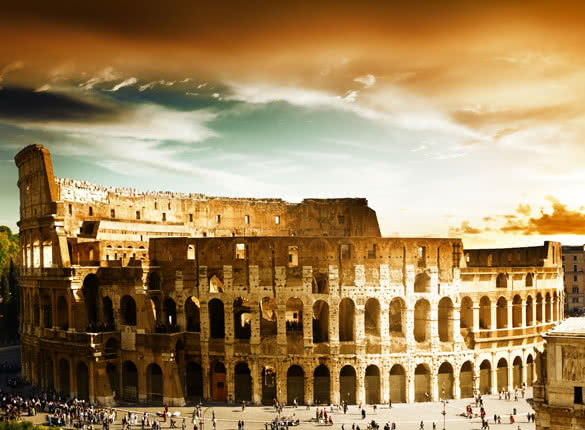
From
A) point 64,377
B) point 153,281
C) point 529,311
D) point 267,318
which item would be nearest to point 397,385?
point 267,318

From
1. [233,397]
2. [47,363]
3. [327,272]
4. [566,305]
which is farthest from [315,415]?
[566,305]

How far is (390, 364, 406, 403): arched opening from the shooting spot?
44.6 meters

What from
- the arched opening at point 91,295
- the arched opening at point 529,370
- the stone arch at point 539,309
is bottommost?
the arched opening at point 529,370

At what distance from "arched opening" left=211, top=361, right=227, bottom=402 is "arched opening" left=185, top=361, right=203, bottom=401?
113 centimetres

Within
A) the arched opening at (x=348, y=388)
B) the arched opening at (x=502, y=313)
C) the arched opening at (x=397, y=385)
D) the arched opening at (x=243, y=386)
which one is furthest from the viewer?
the arched opening at (x=502, y=313)

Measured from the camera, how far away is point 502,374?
48.5m

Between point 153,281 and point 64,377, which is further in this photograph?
point 64,377

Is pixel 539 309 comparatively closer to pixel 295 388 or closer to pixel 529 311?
pixel 529 311

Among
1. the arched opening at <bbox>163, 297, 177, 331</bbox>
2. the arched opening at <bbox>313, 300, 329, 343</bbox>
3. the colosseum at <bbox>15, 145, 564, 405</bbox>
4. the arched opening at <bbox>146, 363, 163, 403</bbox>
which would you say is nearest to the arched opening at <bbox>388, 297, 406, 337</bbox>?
the colosseum at <bbox>15, 145, 564, 405</bbox>

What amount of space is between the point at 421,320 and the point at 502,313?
709 cm

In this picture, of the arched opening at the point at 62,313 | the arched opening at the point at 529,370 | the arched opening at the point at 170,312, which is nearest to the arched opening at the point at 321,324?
the arched opening at the point at 170,312

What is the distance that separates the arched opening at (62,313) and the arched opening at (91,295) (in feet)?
5.26

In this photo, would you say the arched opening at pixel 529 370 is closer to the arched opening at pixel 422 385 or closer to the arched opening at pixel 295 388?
the arched opening at pixel 422 385

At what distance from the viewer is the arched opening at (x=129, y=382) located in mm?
46375
